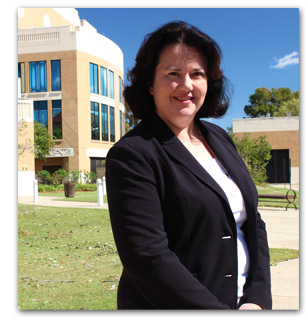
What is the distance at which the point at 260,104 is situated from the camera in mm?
5637

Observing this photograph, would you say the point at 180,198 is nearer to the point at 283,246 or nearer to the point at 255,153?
the point at 283,246

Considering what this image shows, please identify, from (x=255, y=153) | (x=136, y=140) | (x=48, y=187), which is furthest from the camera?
(x=48, y=187)

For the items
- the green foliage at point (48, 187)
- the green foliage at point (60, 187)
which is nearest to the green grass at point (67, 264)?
the green foliage at point (48, 187)

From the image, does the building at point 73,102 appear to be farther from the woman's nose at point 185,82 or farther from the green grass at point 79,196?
the woman's nose at point 185,82

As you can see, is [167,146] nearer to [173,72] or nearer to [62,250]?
[173,72]

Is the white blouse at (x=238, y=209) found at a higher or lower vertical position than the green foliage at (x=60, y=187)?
higher

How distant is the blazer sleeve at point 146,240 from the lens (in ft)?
5.01

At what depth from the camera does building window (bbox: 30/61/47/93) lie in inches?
471

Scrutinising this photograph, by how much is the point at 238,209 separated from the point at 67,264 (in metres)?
4.55

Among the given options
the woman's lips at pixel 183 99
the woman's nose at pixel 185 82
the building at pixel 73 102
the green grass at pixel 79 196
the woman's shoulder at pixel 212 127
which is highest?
the building at pixel 73 102

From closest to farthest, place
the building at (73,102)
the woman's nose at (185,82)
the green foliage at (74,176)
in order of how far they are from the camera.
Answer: the woman's nose at (185,82)
the building at (73,102)
the green foliage at (74,176)

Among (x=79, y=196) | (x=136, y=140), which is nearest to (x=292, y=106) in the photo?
(x=136, y=140)

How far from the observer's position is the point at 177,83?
1.77 m

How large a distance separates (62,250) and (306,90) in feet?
17.1
